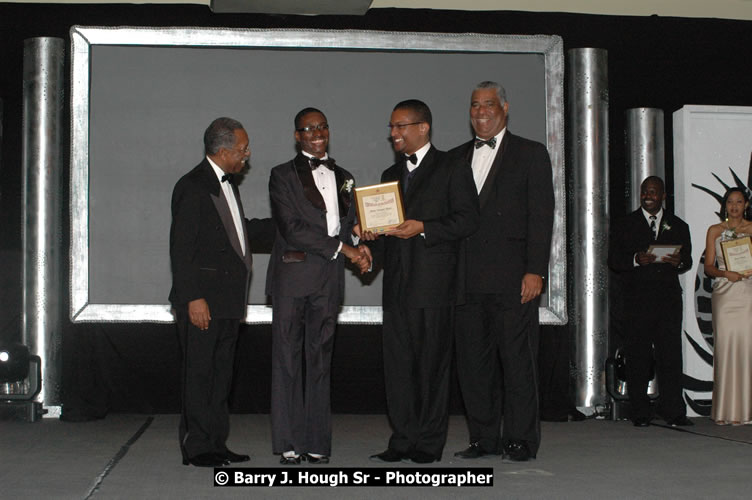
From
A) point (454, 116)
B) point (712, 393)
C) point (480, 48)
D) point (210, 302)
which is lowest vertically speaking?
point (712, 393)

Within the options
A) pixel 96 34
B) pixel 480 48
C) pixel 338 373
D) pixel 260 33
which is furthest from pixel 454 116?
pixel 96 34

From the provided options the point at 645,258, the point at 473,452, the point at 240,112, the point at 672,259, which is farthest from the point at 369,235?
the point at 672,259

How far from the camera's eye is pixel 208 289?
446 centimetres

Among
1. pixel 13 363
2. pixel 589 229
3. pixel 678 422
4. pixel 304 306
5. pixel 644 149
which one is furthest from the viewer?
pixel 644 149

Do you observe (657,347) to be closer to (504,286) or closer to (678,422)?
(678,422)

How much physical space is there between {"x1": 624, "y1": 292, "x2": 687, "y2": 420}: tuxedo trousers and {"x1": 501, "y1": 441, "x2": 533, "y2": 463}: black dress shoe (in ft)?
6.81

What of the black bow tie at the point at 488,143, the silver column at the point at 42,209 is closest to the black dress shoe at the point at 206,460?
the black bow tie at the point at 488,143

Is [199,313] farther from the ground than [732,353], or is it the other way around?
[199,313]

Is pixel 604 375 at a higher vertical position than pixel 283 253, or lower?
lower

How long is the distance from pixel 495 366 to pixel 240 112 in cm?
293

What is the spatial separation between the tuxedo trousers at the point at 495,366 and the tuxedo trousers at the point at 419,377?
23 cm

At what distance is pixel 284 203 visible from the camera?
15.0ft

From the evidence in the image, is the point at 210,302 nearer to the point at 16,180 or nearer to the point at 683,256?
the point at 16,180

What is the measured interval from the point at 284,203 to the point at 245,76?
2490mm
